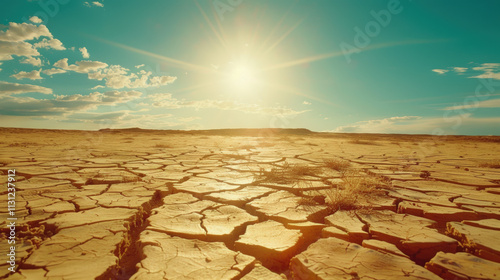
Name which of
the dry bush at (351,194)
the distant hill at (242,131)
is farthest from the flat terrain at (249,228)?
the distant hill at (242,131)

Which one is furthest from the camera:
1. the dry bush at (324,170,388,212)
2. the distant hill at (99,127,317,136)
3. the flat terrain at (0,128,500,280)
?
the distant hill at (99,127,317,136)

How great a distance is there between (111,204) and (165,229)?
75 cm

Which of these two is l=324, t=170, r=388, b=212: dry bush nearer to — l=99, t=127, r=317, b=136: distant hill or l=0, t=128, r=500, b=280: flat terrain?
l=0, t=128, r=500, b=280: flat terrain

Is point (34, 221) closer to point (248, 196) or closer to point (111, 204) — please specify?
point (111, 204)

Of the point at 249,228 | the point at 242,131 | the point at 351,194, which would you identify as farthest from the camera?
the point at 242,131

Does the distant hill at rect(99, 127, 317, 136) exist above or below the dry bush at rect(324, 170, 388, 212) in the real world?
above

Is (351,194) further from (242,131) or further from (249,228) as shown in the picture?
(242,131)

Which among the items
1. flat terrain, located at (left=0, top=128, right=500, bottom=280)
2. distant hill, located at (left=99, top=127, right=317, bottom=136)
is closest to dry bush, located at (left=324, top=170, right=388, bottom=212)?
flat terrain, located at (left=0, top=128, right=500, bottom=280)

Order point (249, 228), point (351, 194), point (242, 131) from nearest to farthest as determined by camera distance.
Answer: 1. point (249, 228)
2. point (351, 194)
3. point (242, 131)

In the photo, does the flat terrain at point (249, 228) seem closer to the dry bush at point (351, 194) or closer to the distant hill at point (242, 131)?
the dry bush at point (351, 194)

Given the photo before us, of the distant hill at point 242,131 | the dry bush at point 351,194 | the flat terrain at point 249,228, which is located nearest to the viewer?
the flat terrain at point 249,228

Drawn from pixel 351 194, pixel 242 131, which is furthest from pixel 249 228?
pixel 242 131

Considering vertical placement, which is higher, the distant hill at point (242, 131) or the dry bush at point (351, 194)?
the distant hill at point (242, 131)

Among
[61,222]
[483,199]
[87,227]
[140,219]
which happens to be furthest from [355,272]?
[483,199]
